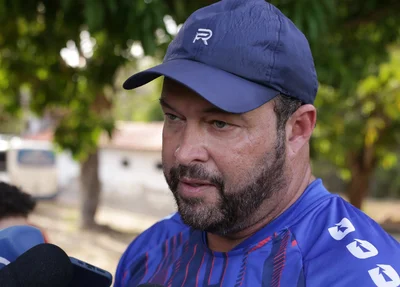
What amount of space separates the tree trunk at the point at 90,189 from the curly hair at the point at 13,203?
10522 millimetres

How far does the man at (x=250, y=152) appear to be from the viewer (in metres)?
1.52

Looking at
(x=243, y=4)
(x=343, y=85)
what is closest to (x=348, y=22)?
(x=343, y=85)

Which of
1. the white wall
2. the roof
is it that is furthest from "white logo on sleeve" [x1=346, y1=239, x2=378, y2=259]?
the white wall

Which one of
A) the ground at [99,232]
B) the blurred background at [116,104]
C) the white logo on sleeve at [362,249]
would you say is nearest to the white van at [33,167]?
the blurred background at [116,104]

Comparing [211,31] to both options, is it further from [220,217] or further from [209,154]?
[220,217]

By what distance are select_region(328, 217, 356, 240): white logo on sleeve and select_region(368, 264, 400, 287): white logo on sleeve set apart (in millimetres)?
138

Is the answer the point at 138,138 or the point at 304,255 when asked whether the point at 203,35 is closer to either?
the point at 304,255

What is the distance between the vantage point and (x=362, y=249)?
1449 millimetres

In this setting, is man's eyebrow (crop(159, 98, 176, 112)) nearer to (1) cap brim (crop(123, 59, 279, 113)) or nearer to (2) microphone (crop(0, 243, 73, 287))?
(1) cap brim (crop(123, 59, 279, 113))

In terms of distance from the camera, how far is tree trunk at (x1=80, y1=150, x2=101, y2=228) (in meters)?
13.3

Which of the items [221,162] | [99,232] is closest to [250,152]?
[221,162]

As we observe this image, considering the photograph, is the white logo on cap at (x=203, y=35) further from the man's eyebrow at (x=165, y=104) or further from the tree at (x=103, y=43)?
the tree at (x=103, y=43)

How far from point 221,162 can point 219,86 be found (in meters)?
0.20

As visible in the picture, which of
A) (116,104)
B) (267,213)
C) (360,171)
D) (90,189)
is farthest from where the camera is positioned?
(116,104)
